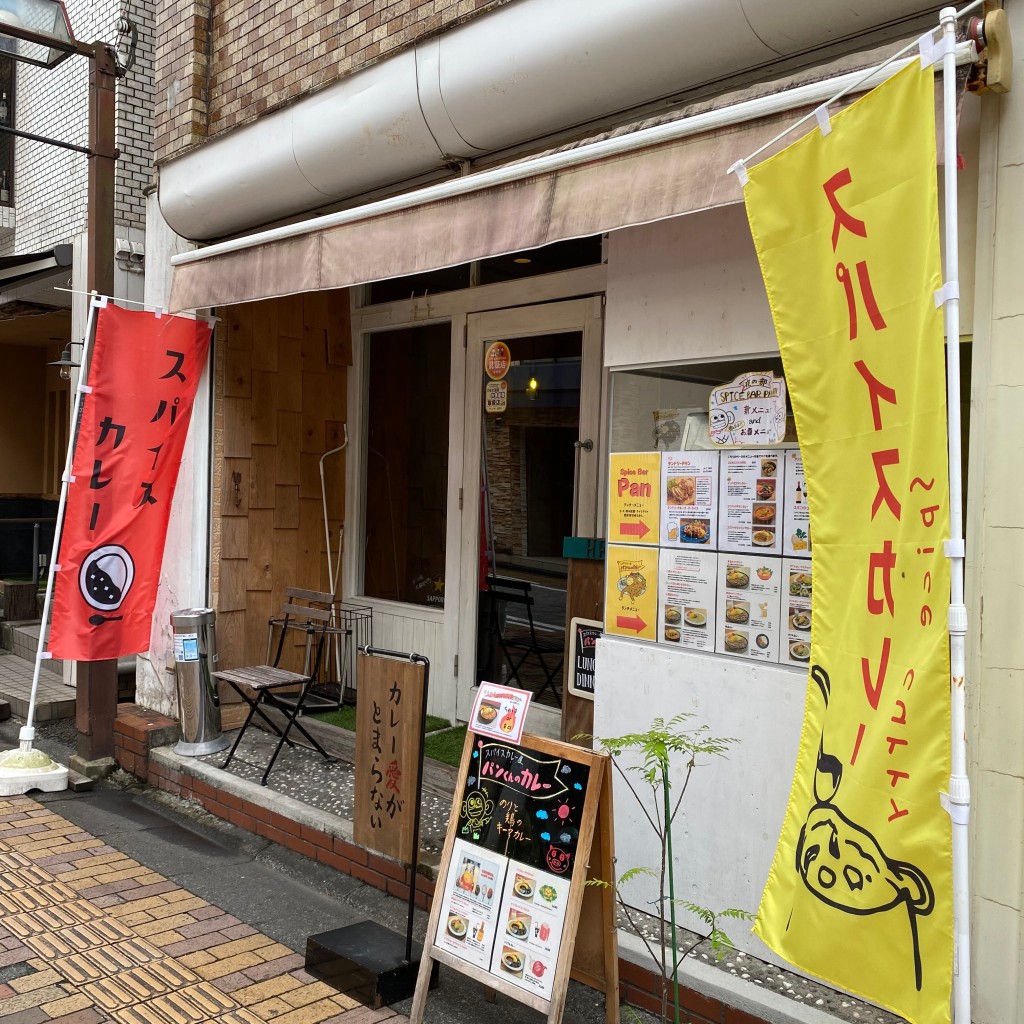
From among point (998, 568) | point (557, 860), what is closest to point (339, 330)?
point (557, 860)

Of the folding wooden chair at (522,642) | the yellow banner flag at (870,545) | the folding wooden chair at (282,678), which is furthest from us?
the folding wooden chair at (522,642)

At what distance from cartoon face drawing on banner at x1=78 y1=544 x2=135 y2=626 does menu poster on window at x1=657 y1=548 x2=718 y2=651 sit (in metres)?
3.74

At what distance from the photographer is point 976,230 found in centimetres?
319

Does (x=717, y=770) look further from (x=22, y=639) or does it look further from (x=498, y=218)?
(x=22, y=639)

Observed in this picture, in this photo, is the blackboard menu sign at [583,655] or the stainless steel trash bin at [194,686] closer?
the blackboard menu sign at [583,655]

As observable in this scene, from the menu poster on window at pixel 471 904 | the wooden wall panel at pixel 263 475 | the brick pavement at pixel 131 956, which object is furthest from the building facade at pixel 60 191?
the menu poster on window at pixel 471 904

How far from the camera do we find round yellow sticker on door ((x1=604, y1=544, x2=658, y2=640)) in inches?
168

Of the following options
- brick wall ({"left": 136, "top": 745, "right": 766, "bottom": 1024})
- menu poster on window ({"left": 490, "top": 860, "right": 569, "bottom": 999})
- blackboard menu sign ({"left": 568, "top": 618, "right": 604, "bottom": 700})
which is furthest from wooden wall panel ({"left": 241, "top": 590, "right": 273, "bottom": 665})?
menu poster on window ({"left": 490, "top": 860, "right": 569, "bottom": 999})

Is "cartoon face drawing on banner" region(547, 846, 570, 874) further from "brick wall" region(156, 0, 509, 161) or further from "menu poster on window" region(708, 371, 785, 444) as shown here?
"brick wall" region(156, 0, 509, 161)

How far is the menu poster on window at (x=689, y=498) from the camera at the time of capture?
4062 mm

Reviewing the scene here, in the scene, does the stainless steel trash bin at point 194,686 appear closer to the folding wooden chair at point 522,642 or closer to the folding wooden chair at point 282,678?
the folding wooden chair at point 282,678

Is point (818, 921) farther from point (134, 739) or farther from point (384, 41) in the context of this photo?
point (134, 739)

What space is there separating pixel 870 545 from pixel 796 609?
1.30 m

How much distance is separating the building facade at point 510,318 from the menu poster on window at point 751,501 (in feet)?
1.15
